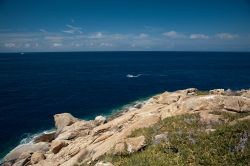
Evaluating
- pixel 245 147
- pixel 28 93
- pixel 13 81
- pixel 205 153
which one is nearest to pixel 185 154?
pixel 205 153

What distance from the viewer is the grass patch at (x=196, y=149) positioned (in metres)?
16.8

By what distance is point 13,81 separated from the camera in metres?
127

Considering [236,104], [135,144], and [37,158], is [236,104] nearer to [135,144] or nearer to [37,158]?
[135,144]

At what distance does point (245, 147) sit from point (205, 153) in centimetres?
262

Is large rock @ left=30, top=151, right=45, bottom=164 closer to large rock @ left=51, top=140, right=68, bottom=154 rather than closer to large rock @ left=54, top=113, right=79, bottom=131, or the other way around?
large rock @ left=51, top=140, right=68, bottom=154

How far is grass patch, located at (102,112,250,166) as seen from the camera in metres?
16.8

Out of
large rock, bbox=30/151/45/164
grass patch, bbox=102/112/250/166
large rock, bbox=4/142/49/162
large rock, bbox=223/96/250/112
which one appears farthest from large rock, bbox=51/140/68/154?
large rock, bbox=223/96/250/112

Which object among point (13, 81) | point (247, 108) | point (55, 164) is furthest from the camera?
point (13, 81)

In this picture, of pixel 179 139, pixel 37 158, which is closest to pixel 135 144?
pixel 179 139

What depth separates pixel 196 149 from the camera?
18406 millimetres

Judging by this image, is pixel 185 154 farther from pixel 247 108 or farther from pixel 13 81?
pixel 13 81

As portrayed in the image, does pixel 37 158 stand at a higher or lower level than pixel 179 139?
lower

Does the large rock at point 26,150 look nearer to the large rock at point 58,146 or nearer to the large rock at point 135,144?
the large rock at point 58,146

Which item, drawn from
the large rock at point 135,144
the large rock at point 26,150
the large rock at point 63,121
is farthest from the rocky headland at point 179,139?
the large rock at point 63,121
